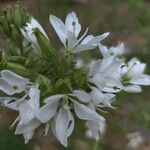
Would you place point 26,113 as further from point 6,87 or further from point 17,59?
point 17,59

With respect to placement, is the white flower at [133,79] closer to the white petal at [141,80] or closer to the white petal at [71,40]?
the white petal at [141,80]

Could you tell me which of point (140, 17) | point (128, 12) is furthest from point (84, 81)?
point (128, 12)

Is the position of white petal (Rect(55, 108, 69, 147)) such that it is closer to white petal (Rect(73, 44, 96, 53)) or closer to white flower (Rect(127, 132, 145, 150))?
white petal (Rect(73, 44, 96, 53))

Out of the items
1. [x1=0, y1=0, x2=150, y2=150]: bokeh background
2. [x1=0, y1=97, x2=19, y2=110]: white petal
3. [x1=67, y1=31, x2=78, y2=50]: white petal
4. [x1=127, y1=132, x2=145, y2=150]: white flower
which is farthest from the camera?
[x1=0, y1=0, x2=150, y2=150]: bokeh background

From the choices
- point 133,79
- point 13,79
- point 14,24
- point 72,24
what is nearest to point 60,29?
point 72,24

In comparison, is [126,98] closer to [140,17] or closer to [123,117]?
[123,117]

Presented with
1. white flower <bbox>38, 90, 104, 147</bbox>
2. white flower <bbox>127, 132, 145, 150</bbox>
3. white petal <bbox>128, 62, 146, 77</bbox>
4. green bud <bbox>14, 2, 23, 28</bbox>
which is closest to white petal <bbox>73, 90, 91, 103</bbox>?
white flower <bbox>38, 90, 104, 147</bbox>

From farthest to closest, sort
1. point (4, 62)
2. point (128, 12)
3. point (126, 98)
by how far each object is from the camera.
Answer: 1. point (128, 12)
2. point (126, 98)
3. point (4, 62)
